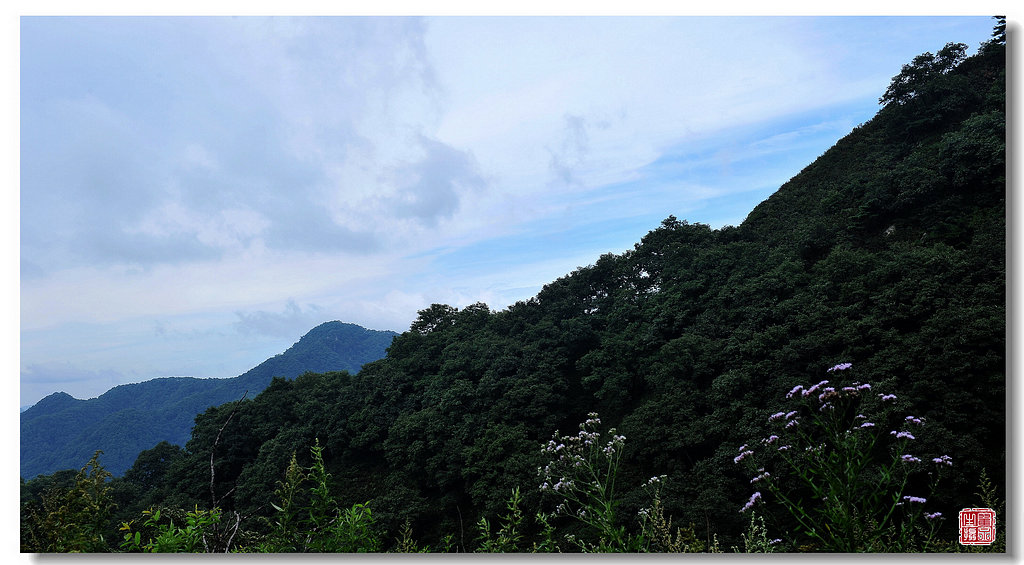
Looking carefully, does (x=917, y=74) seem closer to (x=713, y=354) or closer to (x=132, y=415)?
(x=713, y=354)

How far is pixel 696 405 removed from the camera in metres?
9.50

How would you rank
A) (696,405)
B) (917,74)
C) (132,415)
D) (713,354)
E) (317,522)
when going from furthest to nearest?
(132,415)
(917,74)
(713,354)
(696,405)
(317,522)

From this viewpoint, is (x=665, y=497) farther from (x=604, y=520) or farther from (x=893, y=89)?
(x=893, y=89)

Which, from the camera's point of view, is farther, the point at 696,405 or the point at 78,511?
the point at 696,405

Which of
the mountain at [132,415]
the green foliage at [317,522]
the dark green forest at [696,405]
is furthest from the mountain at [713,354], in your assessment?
the green foliage at [317,522]

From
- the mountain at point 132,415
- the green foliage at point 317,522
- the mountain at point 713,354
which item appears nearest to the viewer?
the green foliage at point 317,522

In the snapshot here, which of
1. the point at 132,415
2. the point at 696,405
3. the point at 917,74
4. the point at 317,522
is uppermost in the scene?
the point at 917,74

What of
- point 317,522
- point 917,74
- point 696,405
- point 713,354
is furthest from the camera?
point 917,74

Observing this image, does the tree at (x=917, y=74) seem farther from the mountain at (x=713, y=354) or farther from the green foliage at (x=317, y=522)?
the green foliage at (x=317, y=522)

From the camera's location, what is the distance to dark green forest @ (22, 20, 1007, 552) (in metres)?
3.12

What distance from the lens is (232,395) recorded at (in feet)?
74.3

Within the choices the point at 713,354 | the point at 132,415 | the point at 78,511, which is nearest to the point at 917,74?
the point at 713,354

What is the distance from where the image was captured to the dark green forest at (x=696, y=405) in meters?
3.12

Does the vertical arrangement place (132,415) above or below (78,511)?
below
